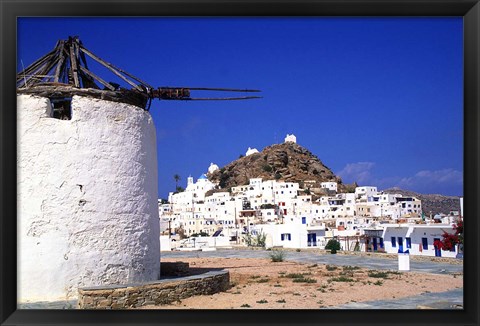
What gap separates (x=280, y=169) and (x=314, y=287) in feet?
218

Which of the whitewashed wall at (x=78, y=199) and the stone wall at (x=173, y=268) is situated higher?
the whitewashed wall at (x=78, y=199)

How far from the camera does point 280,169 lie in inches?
2995

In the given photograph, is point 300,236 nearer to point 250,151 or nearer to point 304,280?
point 304,280

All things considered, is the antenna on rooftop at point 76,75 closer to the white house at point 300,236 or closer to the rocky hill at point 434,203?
the white house at point 300,236

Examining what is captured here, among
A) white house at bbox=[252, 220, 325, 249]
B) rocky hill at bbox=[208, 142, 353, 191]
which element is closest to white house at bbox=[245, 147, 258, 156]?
rocky hill at bbox=[208, 142, 353, 191]

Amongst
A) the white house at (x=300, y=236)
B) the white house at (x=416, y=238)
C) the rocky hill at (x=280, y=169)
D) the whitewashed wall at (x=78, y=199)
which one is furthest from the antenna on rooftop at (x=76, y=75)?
the rocky hill at (x=280, y=169)

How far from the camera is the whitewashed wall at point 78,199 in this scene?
7.40m

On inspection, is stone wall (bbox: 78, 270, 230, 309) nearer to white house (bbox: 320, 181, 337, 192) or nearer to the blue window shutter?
the blue window shutter

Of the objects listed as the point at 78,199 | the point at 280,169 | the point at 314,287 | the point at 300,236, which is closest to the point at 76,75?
the point at 78,199
